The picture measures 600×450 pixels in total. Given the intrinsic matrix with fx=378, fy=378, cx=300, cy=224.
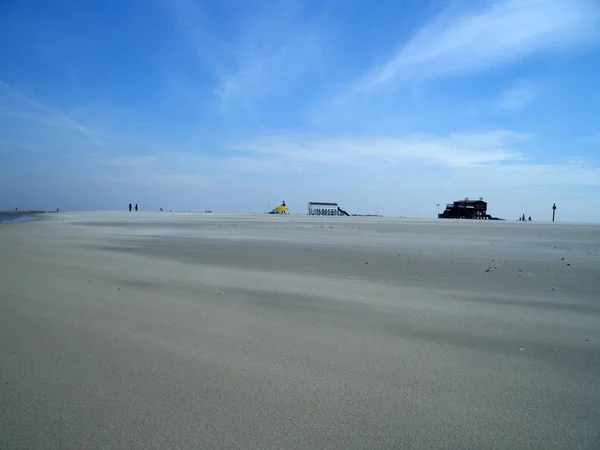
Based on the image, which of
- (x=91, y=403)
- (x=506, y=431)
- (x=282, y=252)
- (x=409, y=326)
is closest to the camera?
(x=506, y=431)

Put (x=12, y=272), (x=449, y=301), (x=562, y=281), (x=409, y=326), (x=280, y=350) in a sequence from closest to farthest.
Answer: (x=280, y=350) → (x=409, y=326) → (x=449, y=301) → (x=562, y=281) → (x=12, y=272)

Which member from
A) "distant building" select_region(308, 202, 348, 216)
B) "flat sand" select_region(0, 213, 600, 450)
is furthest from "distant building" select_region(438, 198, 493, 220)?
"flat sand" select_region(0, 213, 600, 450)

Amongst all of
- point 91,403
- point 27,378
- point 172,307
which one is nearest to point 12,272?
point 172,307

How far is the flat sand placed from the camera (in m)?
2.53

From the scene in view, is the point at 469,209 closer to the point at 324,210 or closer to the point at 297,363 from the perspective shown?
the point at 324,210

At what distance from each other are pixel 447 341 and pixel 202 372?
8.75 feet

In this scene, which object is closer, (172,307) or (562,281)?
(172,307)

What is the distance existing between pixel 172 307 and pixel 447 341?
3.79m

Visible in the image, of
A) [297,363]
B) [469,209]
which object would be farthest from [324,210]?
[297,363]

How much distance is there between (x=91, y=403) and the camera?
281 centimetres

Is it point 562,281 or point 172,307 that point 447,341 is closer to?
point 172,307

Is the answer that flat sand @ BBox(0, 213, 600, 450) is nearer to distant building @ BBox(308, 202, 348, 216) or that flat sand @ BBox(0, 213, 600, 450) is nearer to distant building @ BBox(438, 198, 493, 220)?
distant building @ BBox(438, 198, 493, 220)

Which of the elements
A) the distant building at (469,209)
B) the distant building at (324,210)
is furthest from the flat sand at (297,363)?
the distant building at (324,210)

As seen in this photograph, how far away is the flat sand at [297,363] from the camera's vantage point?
2531 mm
